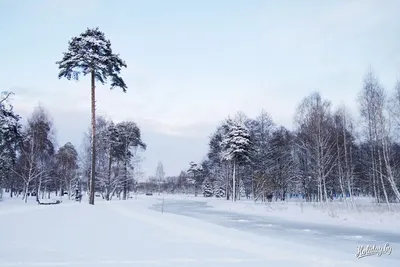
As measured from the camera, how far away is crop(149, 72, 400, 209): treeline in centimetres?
2597

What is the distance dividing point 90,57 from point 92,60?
28 cm

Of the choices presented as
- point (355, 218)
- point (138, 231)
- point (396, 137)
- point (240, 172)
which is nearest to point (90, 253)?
point (138, 231)

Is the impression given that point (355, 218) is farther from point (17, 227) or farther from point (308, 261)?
point (17, 227)

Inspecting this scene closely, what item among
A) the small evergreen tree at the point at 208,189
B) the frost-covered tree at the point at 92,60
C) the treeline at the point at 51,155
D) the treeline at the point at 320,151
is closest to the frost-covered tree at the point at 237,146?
the treeline at the point at 320,151

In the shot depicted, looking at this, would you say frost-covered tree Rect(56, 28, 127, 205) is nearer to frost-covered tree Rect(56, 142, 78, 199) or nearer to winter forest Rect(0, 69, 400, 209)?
winter forest Rect(0, 69, 400, 209)

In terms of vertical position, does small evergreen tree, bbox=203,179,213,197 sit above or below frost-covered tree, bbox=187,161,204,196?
below

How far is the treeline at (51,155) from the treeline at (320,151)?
1553 centimetres

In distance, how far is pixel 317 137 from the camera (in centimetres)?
3011

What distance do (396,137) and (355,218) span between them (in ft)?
29.7

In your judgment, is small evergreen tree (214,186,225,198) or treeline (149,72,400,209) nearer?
treeline (149,72,400,209)

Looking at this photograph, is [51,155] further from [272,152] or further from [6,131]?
[272,152]

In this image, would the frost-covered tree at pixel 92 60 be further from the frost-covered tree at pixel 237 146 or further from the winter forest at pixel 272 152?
the frost-covered tree at pixel 237 146

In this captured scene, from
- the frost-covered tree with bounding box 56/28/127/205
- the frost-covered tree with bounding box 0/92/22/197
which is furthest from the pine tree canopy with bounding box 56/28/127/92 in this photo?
the frost-covered tree with bounding box 0/92/22/197

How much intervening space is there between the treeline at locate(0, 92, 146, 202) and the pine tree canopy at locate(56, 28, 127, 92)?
9592 mm
